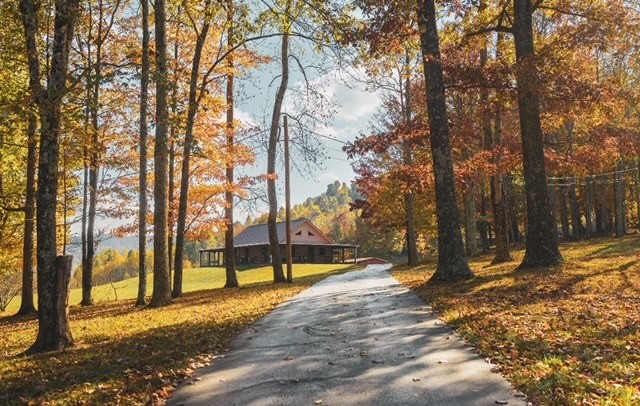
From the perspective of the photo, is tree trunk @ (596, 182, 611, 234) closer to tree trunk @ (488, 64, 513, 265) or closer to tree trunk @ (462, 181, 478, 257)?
tree trunk @ (462, 181, 478, 257)

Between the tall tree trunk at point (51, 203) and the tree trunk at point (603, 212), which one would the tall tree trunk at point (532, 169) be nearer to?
the tall tree trunk at point (51, 203)

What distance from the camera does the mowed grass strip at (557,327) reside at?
14.3 feet

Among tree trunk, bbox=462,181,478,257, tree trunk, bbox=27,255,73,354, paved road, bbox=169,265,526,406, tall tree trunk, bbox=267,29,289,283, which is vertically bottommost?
paved road, bbox=169,265,526,406

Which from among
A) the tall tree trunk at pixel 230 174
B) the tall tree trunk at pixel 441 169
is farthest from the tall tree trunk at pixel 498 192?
the tall tree trunk at pixel 230 174

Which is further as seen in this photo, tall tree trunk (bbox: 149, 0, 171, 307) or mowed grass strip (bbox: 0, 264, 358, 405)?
tall tree trunk (bbox: 149, 0, 171, 307)

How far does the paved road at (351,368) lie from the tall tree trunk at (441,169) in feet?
14.3

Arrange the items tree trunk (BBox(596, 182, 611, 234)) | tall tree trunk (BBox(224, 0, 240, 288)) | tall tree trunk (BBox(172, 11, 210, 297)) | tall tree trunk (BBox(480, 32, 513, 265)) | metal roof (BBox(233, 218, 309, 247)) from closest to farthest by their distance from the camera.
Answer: tall tree trunk (BBox(172, 11, 210, 297)), tall tree trunk (BBox(480, 32, 513, 265)), tall tree trunk (BBox(224, 0, 240, 288)), tree trunk (BBox(596, 182, 611, 234)), metal roof (BBox(233, 218, 309, 247))

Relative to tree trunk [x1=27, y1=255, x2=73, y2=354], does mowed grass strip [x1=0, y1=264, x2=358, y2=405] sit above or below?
below

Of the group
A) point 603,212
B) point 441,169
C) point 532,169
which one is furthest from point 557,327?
point 603,212

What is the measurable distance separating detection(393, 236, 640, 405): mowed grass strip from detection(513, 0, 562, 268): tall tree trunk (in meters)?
0.98

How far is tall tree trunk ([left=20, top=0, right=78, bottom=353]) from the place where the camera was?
737 cm

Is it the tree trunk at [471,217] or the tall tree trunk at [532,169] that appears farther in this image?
the tree trunk at [471,217]

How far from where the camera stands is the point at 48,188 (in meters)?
7.45

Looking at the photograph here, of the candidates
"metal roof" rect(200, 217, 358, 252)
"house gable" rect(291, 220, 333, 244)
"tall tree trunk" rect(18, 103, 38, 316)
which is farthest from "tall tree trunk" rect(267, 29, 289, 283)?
"house gable" rect(291, 220, 333, 244)
